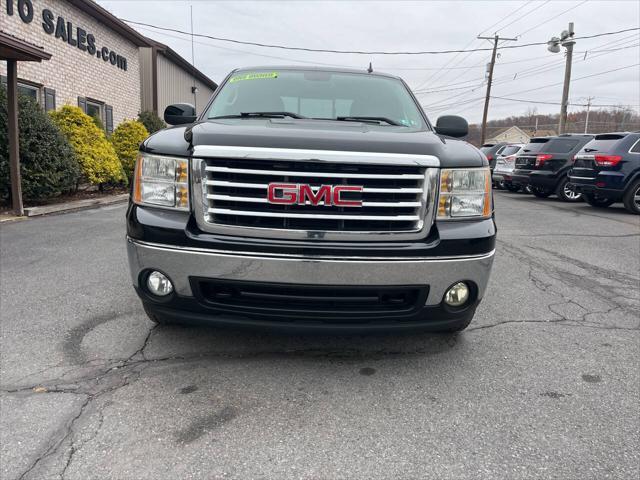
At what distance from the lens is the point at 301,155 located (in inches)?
97.5

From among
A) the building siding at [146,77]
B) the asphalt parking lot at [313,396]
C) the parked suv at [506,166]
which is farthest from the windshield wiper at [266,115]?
the building siding at [146,77]

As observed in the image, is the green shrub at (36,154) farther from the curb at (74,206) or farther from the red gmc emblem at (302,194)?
the red gmc emblem at (302,194)

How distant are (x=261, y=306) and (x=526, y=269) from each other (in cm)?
389

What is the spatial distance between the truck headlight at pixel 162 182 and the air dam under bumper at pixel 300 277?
9.5 inches

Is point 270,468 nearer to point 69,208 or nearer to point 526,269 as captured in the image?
point 526,269

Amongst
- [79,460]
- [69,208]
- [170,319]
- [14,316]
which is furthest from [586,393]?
[69,208]

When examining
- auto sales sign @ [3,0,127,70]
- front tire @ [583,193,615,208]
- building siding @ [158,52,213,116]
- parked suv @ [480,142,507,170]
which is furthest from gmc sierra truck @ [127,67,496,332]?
building siding @ [158,52,213,116]

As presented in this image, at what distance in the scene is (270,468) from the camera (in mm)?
1990

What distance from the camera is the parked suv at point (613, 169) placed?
10.4 metres

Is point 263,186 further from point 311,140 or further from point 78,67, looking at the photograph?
point 78,67

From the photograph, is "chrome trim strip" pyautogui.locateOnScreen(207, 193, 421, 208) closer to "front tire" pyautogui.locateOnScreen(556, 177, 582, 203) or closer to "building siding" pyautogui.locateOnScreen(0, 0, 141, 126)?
"building siding" pyautogui.locateOnScreen(0, 0, 141, 126)

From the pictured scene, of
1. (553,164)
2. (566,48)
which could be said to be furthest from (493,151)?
(566,48)

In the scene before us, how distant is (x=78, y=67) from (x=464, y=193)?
1462 centimetres

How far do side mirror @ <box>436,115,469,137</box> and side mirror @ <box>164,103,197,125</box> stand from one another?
1952mm
